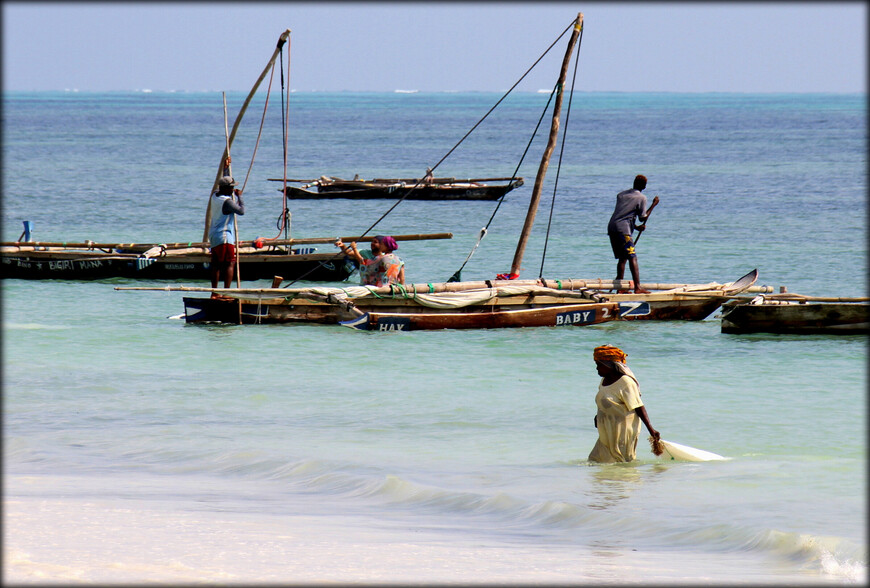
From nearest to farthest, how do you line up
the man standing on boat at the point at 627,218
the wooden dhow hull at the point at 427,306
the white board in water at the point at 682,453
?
the white board in water at the point at 682,453
the wooden dhow hull at the point at 427,306
the man standing on boat at the point at 627,218

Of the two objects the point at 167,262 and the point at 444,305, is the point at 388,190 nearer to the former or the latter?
the point at 167,262

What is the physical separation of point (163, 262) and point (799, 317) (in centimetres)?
1061

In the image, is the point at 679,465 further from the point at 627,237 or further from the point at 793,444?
the point at 627,237

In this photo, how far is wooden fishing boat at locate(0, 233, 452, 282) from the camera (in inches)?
725

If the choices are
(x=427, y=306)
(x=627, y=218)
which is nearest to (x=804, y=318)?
(x=627, y=218)

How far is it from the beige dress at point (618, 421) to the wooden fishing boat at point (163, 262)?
1051 centimetres

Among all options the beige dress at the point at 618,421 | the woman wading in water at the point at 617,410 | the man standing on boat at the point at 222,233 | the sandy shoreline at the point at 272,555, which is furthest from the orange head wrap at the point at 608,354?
the man standing on boat at the point at 222,233

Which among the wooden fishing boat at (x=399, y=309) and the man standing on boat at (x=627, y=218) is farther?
the man standing on boat at (x=627, y=218)

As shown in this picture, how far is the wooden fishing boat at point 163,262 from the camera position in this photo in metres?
18.4

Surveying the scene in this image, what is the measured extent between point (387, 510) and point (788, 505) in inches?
116

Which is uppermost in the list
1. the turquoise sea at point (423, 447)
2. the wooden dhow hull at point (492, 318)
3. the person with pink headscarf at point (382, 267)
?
the person with pink headscarf at point (382, 267)

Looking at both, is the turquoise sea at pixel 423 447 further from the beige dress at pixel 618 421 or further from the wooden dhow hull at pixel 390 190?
the wooden dhow hull at pixel 390 190

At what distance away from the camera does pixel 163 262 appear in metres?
18.7

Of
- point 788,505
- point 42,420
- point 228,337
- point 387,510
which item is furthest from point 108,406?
point 788,505
